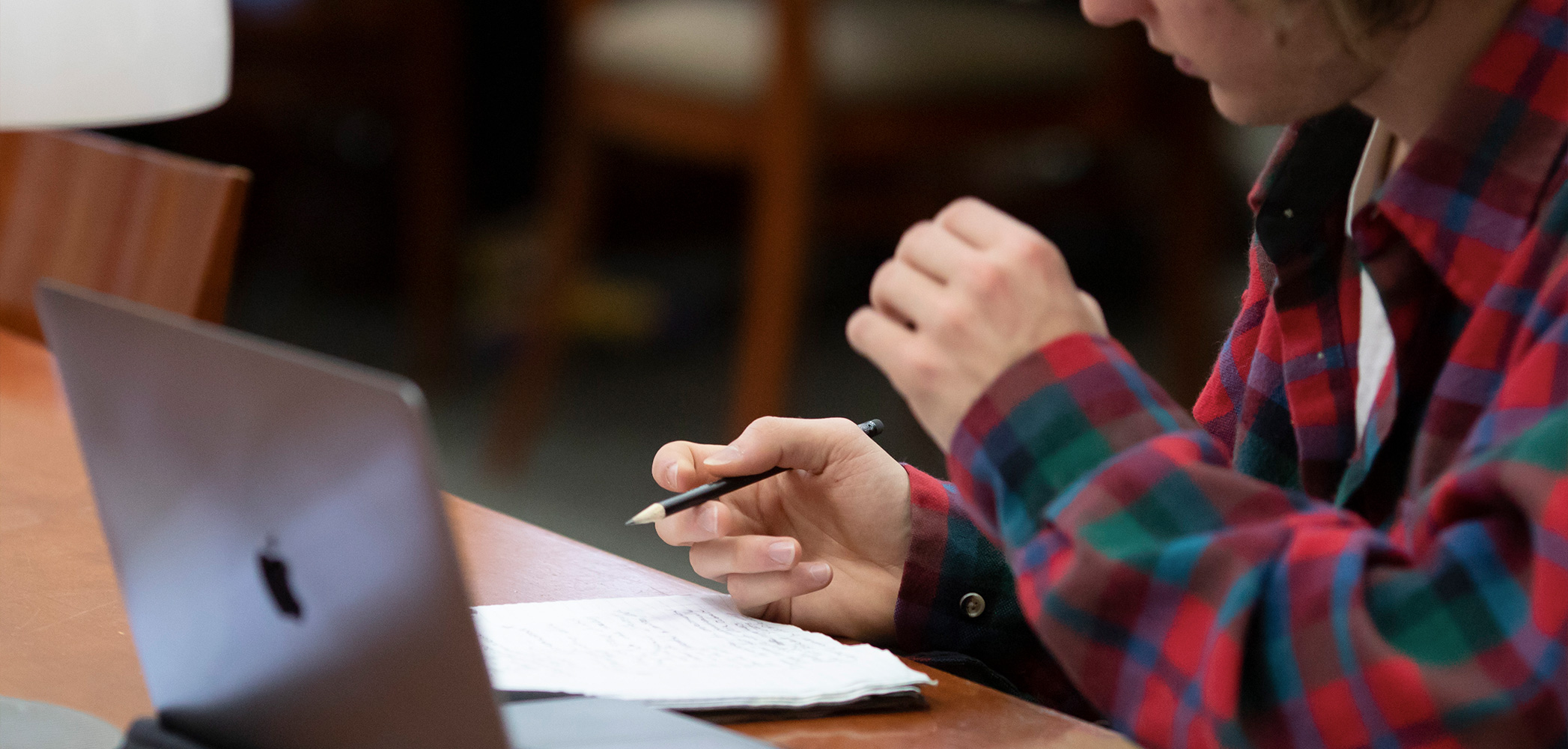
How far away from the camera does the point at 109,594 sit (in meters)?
0.74

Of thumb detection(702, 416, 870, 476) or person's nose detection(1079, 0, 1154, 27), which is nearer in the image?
person's nose detection(1079, 0, 1154, 27)

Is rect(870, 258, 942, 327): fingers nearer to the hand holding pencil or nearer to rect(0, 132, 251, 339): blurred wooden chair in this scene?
the hand holding pencil

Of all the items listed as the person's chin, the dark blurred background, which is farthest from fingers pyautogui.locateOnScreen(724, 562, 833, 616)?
the dark blurred background

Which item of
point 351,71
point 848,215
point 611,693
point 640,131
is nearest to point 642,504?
point 640,131

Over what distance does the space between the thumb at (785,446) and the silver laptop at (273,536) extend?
0.67 feet

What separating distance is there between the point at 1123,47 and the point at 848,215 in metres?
0.70

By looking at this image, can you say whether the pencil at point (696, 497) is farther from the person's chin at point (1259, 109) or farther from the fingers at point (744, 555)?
the person's chin at point (1259, 109)

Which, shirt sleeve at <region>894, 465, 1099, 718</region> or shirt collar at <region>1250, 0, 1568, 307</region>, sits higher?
shirt collar at <region>1250, 0, 1568, 307</region>

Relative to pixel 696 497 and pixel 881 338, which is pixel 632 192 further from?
pixel 881 338

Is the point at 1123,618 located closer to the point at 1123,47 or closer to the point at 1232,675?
the point at 1232,675

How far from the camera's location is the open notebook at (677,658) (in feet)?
2.05

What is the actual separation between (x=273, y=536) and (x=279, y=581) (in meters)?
0.02

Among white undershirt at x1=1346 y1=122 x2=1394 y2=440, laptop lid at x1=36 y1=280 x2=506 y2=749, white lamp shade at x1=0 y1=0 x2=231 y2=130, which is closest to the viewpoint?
laptop lid at x1=36 y1=280 x2=506 y2=749

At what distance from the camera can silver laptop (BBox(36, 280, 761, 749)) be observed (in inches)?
17.3
